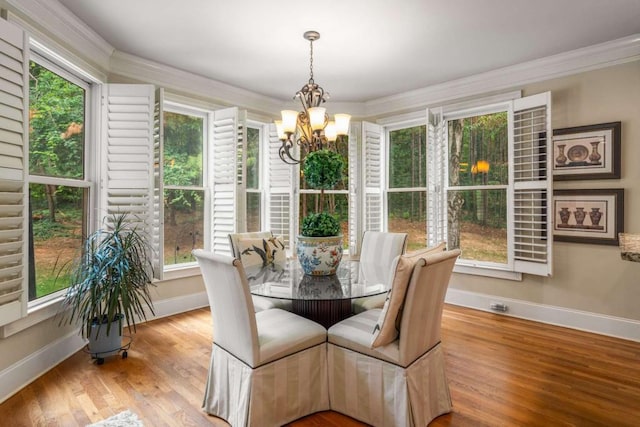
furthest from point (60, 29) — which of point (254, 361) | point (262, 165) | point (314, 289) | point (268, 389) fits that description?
point (268, 389)

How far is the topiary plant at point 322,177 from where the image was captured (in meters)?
2.59

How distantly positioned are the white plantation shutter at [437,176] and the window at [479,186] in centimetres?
9

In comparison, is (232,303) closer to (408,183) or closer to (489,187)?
(489,187)

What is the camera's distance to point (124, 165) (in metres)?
3.41

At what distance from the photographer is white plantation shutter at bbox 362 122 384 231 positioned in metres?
5.07

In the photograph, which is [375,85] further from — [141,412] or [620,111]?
[141,412]

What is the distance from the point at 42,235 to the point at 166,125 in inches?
70.9

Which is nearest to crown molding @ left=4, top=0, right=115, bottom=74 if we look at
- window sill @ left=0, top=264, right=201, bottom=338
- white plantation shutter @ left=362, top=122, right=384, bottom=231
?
window sill @ left=0, top=264, right=201, bottom=338

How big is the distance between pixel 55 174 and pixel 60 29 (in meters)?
1.11

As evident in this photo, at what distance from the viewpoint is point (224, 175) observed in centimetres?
432

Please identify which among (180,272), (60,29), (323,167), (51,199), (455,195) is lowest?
(180,272)

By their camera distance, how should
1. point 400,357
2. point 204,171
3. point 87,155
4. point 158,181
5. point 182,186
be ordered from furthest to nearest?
point 204,171 < point 182,186 < point 158,181 < point 87,155 < point 400,357

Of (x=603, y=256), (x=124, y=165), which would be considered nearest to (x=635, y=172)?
(x=603, y=256)

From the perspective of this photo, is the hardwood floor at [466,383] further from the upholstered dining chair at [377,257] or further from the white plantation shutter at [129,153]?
the white plantation shutter at [129,153]
